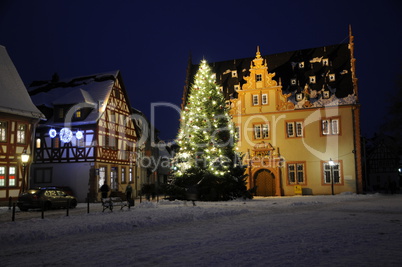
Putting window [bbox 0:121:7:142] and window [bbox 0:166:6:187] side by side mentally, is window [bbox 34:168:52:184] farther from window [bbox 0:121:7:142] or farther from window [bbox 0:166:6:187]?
window [bbox 0:121:7:142]

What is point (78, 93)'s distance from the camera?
37375 millimetres

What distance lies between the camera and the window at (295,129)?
39594 millimetres

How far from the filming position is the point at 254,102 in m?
41.2

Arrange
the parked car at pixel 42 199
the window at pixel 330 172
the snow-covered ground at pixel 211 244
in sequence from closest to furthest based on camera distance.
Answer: the snow-covered ground at pixel 211 244 → the parked car at pixel 42 199 → the window at pixel 330 172

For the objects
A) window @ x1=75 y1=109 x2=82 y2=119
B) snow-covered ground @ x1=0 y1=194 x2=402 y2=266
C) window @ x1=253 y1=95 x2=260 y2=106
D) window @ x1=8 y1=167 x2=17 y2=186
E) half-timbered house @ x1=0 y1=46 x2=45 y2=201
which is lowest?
snow-covered ground @ x1=0 y1=194 x2=402 y2=266

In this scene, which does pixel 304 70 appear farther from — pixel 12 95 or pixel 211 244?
pixel 211 244

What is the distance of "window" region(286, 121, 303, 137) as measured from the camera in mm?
39594

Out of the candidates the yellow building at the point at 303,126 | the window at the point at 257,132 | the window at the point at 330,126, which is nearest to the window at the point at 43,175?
the yellow building at the point at 303,126

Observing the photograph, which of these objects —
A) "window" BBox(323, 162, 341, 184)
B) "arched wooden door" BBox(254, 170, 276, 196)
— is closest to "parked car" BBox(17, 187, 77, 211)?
"arched wooden door" BBox(254, 170, 276, 196)

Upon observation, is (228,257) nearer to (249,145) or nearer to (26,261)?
(26,261)

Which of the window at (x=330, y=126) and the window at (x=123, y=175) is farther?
the window at (x=123, y=175)

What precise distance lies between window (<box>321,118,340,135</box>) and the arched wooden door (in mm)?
6549

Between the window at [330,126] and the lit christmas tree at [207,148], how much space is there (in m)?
11.7

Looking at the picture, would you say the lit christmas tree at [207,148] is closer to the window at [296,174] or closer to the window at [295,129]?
the window at [296,174]
